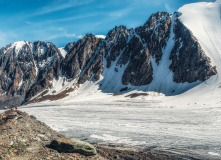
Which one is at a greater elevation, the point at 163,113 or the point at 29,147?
the point at 29,147

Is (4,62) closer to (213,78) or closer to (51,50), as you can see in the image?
(51,50)

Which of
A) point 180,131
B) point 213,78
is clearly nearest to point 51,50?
point 213,78

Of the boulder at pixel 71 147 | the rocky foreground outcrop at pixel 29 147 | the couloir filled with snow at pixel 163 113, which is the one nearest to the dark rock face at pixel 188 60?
the couloir filled with snow at pixel 163 113

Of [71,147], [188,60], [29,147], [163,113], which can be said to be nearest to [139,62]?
[188,60]

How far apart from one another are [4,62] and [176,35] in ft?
630

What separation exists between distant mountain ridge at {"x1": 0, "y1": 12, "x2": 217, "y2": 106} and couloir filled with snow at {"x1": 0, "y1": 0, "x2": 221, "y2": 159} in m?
2.08

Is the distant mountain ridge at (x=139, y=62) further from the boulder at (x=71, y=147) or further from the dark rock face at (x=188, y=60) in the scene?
the boulder at (x=71, y=147)

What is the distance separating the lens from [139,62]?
9844cm

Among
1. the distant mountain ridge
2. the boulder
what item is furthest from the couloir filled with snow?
the boulder

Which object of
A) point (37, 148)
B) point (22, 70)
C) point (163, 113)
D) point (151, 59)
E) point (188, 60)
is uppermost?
point (22, 70)

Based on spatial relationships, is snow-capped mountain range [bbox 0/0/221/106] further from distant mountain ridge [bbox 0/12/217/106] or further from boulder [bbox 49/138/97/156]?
boulder [bbox 49/138/97/156]

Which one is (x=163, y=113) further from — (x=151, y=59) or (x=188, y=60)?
(x=151, y=59)

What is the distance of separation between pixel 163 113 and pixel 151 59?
6332cm

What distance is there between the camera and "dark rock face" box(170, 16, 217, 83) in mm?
71250
